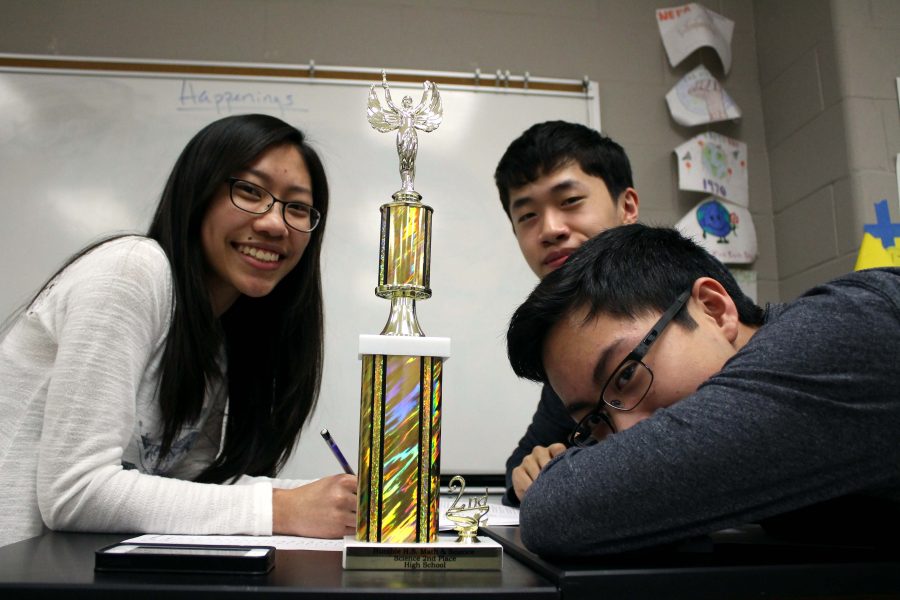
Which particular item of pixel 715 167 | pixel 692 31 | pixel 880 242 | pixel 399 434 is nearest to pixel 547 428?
pixel 399 434

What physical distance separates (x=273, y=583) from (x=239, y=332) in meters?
0.88

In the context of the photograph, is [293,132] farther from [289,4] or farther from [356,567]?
[289,4]

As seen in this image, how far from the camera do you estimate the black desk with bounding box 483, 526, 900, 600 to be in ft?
1.33

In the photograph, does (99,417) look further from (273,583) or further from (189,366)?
(273,583)

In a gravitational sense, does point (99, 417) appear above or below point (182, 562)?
above

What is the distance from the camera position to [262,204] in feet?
3.49

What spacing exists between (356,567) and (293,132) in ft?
2.67

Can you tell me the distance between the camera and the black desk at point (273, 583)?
377 millimetres

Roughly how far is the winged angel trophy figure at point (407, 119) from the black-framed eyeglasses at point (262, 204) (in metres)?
0.45

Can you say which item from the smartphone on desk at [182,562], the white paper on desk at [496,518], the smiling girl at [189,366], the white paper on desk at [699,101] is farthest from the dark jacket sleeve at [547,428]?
the white paper on desk at [699,101]

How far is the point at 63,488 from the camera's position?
714 mm

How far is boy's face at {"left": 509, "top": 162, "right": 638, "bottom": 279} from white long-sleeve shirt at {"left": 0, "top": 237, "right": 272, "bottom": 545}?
0.67 metres

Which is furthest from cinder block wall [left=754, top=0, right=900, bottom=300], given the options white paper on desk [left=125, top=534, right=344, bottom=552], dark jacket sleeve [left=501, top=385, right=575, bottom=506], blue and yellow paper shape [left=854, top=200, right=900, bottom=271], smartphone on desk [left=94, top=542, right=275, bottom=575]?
smartphone on desk [left=94, top=542, right=275, bottom=575]

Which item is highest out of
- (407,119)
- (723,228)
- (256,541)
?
(723,228)
